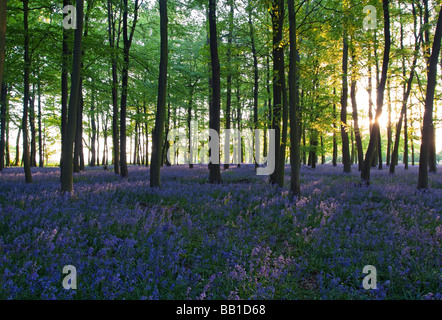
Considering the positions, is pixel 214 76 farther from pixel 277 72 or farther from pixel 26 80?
pixel 26 80

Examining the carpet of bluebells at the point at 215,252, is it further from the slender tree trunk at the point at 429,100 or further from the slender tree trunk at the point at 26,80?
the slender tree trunk at the point at 26,80

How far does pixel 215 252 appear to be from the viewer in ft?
13.5

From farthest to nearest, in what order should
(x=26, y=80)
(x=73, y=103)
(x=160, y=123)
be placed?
(x=26, y=80), (x=160, y=123), (x=73, y=103)

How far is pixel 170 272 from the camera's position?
10.8 feet

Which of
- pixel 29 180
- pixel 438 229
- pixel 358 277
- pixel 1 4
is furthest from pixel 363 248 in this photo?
pixel 29 180

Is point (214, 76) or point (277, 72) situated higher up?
point (214, 76)

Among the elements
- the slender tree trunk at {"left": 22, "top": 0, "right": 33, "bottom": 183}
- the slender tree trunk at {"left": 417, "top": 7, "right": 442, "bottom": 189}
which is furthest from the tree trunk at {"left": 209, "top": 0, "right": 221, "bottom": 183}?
the slender tree trunk at {"left": 417, "top": 7, "right": 442, "bottom": 189}

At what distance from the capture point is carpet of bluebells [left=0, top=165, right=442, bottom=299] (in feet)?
9.79

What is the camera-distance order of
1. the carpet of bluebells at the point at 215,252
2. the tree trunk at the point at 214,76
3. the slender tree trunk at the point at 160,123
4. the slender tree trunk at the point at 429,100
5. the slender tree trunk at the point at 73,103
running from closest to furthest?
1. the carpet of bluebells at the point at 215,252
2. the slender tree trunk at the point at 73,103
3. the slender tree trunk at the point at 160,123
4. the slender tree trunk at the point at 429,100
5. the tree trunk at the point at 214,76

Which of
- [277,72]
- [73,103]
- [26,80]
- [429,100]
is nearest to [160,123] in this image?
[73,103]

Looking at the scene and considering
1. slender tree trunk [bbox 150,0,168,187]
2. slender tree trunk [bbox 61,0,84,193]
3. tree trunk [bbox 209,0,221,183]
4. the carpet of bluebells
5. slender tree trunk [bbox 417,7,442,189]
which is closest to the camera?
the carpet of bluebells

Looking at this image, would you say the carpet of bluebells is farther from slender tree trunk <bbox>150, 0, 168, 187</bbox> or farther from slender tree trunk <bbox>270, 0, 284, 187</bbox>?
slender tree trunk <bbox>270, 0, 284, 187</bbox>

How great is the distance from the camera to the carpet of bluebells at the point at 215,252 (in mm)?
2984

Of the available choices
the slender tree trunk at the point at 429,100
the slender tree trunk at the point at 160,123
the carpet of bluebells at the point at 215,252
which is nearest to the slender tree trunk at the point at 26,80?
the carpet of bluebells at the point at 215,252
